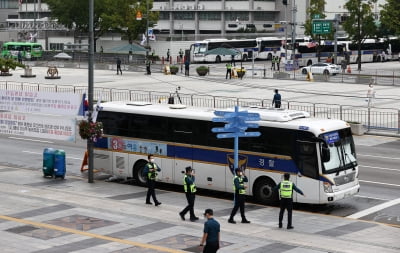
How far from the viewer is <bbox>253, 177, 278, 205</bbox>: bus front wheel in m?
23.7

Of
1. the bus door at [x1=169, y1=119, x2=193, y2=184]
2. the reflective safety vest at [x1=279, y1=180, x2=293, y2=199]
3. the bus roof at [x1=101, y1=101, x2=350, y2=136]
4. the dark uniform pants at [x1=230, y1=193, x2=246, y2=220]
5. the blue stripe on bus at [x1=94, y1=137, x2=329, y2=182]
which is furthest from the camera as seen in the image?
the bus door at [x1=169, y1=119, x2=193, y2=184]

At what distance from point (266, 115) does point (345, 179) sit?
300 cm

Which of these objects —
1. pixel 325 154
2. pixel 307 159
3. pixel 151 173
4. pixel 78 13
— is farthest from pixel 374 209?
pixel 78 13

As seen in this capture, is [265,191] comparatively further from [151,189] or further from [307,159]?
[151,189]

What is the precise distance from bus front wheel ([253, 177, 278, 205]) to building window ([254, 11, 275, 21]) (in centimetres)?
10468

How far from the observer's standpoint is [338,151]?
2339cm

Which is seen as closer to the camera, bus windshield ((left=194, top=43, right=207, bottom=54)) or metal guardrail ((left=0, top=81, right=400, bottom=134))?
metal guardrail ((left=0, top=81, right=400, bottom=134))

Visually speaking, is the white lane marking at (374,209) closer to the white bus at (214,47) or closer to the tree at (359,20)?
the tree at (359,20)

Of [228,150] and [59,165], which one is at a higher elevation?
[228,150]

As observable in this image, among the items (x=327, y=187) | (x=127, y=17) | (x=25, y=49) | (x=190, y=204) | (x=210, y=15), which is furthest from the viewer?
(x=210, y=15)

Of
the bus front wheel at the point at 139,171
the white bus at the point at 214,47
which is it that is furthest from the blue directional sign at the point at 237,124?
the white bus at the point at 214,47

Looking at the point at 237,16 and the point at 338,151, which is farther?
the point at 237,16

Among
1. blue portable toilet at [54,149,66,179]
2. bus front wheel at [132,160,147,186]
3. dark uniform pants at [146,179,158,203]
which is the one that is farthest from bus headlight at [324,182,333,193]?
blue portable toilet at [54,149,66,179]

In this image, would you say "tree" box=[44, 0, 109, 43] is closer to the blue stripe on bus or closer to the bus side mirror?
the blue stripe on bus
